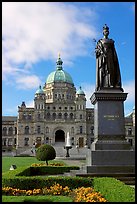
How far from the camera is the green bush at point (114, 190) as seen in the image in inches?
274

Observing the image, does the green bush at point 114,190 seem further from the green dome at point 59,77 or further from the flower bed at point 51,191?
the green dome at point 59,77

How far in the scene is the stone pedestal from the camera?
1245cm

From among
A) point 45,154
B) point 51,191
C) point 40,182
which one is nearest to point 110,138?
point 40,182

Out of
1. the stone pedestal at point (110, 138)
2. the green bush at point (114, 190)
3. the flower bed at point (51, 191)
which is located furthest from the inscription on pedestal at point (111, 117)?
the flower bed at point (51, 191)

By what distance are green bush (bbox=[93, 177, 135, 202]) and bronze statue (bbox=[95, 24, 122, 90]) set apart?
558 centimetres

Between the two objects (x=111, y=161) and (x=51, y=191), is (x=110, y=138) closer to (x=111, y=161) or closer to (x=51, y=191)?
(x=111, y=161)

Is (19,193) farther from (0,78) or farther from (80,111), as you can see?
(80,111)

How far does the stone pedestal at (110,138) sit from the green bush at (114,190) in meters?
2.61

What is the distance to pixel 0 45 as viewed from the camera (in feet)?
23.4

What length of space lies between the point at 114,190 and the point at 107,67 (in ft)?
25.1

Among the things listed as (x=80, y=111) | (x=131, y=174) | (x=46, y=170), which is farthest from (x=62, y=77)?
(x=131, y=174)

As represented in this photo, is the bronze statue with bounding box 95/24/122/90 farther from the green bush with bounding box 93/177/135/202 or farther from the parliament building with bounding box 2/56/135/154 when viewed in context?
the parliament building with bounding box 2/56/135/154

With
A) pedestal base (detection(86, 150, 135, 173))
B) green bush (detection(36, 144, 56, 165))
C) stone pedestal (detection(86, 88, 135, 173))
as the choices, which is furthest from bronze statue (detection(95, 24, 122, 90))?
green bush (detection(36, 144, 56, 165))

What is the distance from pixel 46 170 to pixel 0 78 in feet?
39.8
